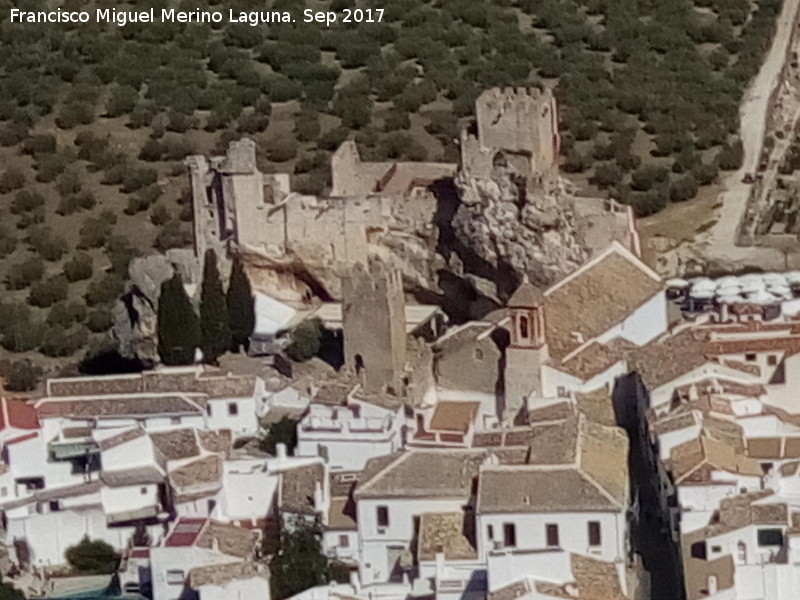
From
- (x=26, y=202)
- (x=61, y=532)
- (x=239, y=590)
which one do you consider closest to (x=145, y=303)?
(x=61, y=532)

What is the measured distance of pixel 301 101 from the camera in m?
49.2

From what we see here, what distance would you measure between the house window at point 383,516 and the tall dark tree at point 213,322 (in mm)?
6458

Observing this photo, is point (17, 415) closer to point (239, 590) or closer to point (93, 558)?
point (93, 558)

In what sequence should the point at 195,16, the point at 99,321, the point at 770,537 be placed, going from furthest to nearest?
the point at 195,16 < the point at 99,321 < the point at 770,537

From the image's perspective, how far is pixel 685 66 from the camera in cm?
5062

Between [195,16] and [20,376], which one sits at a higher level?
[195,16]

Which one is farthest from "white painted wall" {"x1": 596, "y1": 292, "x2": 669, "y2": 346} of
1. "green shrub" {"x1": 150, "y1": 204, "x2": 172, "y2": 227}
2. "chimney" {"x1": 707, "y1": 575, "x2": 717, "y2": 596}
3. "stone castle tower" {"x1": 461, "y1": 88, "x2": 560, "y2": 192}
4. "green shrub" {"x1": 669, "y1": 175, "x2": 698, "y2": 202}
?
"green shrub" {"x1": 150, "y1": 204, "x2": 172, "y2": 227}

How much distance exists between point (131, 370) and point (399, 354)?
4.97 metres

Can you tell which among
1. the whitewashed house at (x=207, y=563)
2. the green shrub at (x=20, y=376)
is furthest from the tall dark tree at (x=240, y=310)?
the whitewashed house at (x=207, y=563)

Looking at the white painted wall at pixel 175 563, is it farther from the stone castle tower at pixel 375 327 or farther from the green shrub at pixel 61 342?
the green shrub at pixel 61 342

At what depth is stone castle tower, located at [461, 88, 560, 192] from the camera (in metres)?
32.8

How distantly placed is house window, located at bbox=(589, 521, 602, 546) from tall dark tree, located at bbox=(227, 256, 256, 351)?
8.40 meters

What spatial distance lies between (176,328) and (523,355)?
5.18 metres

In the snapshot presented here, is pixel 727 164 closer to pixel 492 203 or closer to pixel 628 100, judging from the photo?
pixel 628 100
